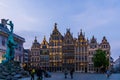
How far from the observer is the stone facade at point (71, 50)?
12356cm

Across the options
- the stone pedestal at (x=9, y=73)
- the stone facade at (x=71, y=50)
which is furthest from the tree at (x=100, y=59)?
the stone pedestal at (x=9, y=73)

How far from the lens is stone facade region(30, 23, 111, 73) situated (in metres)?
124

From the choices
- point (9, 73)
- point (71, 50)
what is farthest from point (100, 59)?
point (9, 73)

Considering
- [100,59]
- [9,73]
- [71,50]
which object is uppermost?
[71,50]

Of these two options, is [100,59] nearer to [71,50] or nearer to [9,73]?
[71,50]

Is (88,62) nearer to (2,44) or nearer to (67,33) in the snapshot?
(67,33)

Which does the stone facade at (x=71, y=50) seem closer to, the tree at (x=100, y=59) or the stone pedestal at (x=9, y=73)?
the tree at (x=100, y=59)

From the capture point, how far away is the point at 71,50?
126 metres

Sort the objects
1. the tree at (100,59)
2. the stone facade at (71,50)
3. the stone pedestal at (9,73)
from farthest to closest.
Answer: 1. the stone facade at (71,50)
2. the tree at (100,59)
3. the stone pedestal at (9,73)

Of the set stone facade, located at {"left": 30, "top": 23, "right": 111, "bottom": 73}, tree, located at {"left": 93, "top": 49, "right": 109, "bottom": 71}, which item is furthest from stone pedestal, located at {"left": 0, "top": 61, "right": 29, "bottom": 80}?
stone facade, located at {"left": 30, "top": 23, "right": 111, "bottom": 73}

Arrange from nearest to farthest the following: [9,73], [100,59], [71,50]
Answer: [9,73] < [100,59] < [71,50]

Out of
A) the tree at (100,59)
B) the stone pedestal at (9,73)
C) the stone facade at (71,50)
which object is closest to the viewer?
the stone pedestal at (9,73)

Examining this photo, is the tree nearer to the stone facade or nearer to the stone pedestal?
the stone facade

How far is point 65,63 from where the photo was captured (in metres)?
126
